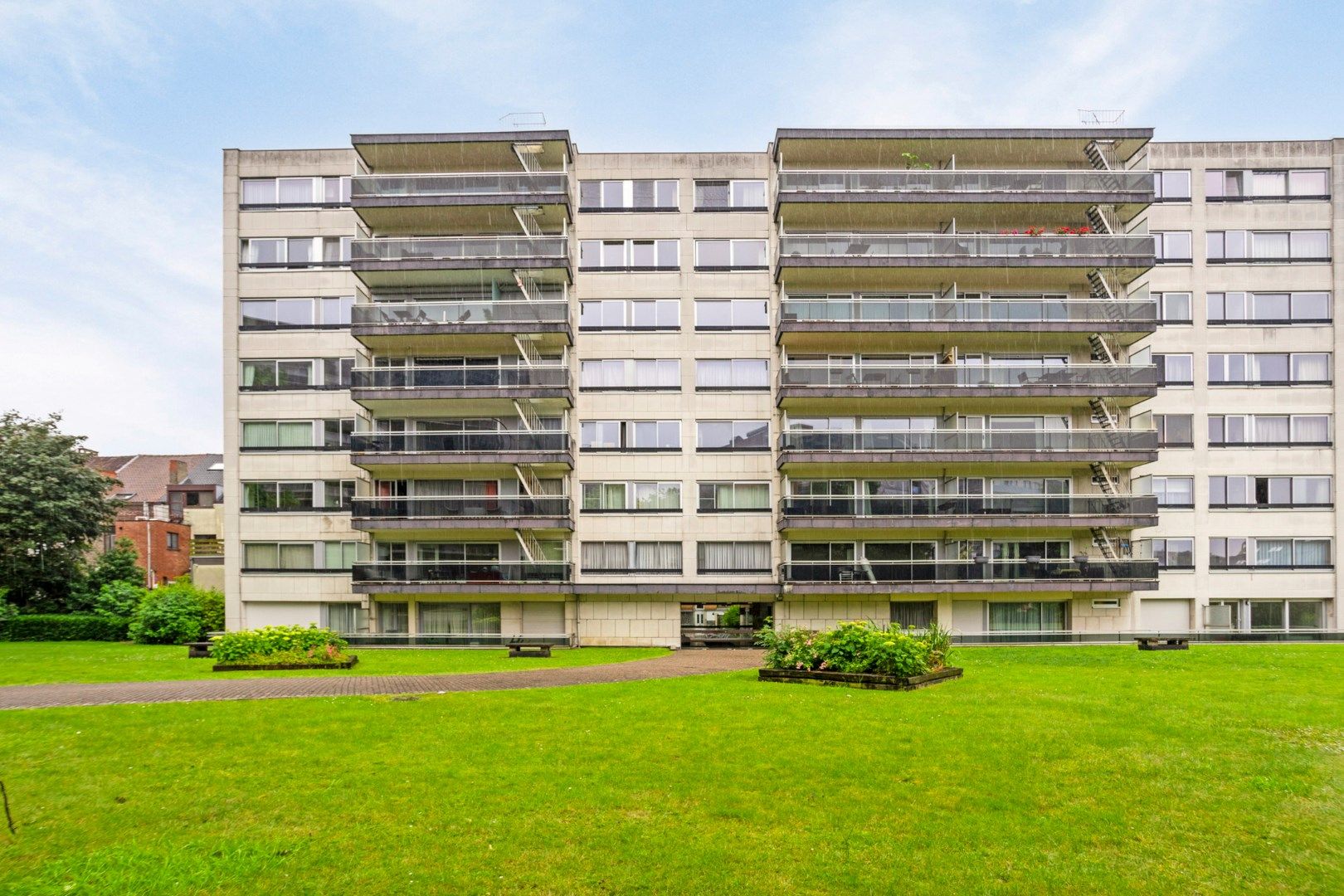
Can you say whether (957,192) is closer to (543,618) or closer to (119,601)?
(543,618)

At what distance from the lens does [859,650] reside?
1916 centimetres

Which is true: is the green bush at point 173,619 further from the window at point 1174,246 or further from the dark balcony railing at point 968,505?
the window at point 1174,246

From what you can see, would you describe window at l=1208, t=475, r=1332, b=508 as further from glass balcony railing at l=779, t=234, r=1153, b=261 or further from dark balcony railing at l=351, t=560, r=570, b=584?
dark balcony railing at l=351, t=560, r=570, b=584

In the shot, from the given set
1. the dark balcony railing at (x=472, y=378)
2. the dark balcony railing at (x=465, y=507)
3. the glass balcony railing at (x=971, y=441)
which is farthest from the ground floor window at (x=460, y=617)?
the glass balcony railing at (x=971, y=441)

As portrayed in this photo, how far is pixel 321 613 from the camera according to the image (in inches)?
1464

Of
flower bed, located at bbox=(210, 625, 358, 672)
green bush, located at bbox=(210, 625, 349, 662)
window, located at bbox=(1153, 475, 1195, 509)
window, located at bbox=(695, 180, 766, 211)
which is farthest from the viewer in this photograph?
window, located at bbox=(695, 180, 766, 211)

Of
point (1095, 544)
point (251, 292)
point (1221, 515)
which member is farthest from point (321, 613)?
point (1221, 515)

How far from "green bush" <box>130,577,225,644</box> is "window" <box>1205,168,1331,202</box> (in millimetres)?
46733

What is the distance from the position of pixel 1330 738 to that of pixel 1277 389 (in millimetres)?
29207

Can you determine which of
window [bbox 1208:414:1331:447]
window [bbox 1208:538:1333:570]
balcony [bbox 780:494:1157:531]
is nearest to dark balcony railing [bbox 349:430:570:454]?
balcony [bbox 780:494:1157:531]

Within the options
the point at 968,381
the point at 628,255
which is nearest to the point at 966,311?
the point at 968,381

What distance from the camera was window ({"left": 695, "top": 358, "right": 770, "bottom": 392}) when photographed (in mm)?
37000

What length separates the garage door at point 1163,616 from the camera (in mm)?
36688

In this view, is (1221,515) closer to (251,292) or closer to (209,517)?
(251,292)
